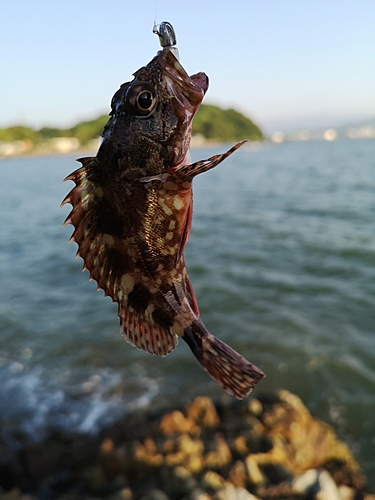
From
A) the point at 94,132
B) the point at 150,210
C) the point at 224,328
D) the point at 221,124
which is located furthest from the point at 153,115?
the point at 94,132

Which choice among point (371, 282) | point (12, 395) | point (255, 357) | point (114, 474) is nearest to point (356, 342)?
point (255, 357)

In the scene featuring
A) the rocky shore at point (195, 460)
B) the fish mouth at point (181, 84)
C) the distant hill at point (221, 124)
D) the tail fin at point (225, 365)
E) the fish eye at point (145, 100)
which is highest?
the distant hill at point (221, 124)

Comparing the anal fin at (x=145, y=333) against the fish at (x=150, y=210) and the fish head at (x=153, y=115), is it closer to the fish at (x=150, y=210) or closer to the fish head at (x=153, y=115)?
the fish at (x=150, y=210)

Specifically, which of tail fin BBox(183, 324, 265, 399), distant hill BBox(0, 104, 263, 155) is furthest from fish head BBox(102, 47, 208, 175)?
distant hill BBox(0, 104, 263, 155)

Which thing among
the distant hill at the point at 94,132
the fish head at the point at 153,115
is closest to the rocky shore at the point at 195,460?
the fish head at the point at 153,115

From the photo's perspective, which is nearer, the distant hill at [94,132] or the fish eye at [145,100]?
the fish eye at [145,100]

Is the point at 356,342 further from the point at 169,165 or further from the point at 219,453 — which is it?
the point at 169,165

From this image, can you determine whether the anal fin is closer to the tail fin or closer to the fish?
the fish
